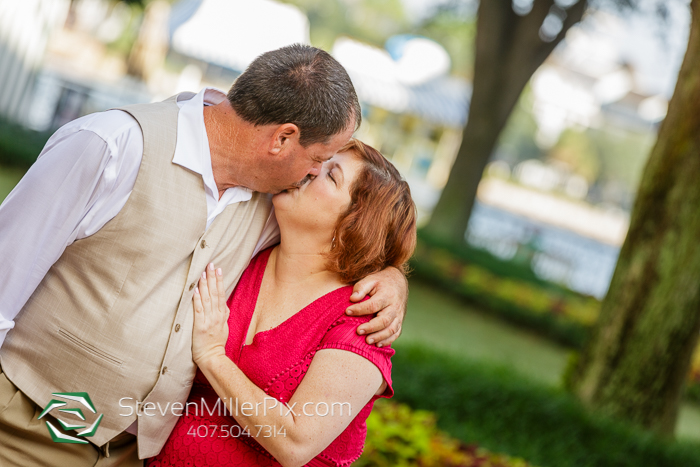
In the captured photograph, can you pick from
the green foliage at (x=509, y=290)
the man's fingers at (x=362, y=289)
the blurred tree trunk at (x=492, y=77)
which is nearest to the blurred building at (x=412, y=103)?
the blurred tree trunk at (x=492, y=77)

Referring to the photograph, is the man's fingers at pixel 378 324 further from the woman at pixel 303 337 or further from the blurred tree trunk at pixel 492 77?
the blurred tree trunk at pixel 492 77

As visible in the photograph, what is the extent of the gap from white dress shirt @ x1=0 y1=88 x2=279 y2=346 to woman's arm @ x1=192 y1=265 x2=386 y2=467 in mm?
395

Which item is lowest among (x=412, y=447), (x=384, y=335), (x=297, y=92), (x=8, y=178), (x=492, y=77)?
(x=8, y=178)

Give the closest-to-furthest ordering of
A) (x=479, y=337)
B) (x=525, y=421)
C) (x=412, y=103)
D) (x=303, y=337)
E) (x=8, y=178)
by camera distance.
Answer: (x=303, y=337) < (x=525, y=421) < (x=479, y=337) < (x=8, y=178) < (x=412, y=103)

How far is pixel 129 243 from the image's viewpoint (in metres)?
1.89

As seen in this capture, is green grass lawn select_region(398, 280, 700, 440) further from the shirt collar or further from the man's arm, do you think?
the man's arm

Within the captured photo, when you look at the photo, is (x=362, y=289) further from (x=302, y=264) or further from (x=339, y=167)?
(x=339, y=167)

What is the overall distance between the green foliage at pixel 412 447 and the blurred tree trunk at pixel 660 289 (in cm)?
181

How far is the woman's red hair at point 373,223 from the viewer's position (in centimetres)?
217

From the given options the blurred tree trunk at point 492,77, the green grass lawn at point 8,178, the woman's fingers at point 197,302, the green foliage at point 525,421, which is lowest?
the green grass lawn at point 8,178

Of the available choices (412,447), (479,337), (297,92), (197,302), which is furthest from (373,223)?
(479,337)

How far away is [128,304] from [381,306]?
771 mm

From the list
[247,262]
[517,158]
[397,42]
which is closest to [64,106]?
[247,262]

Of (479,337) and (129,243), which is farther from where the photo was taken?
(479,337)
